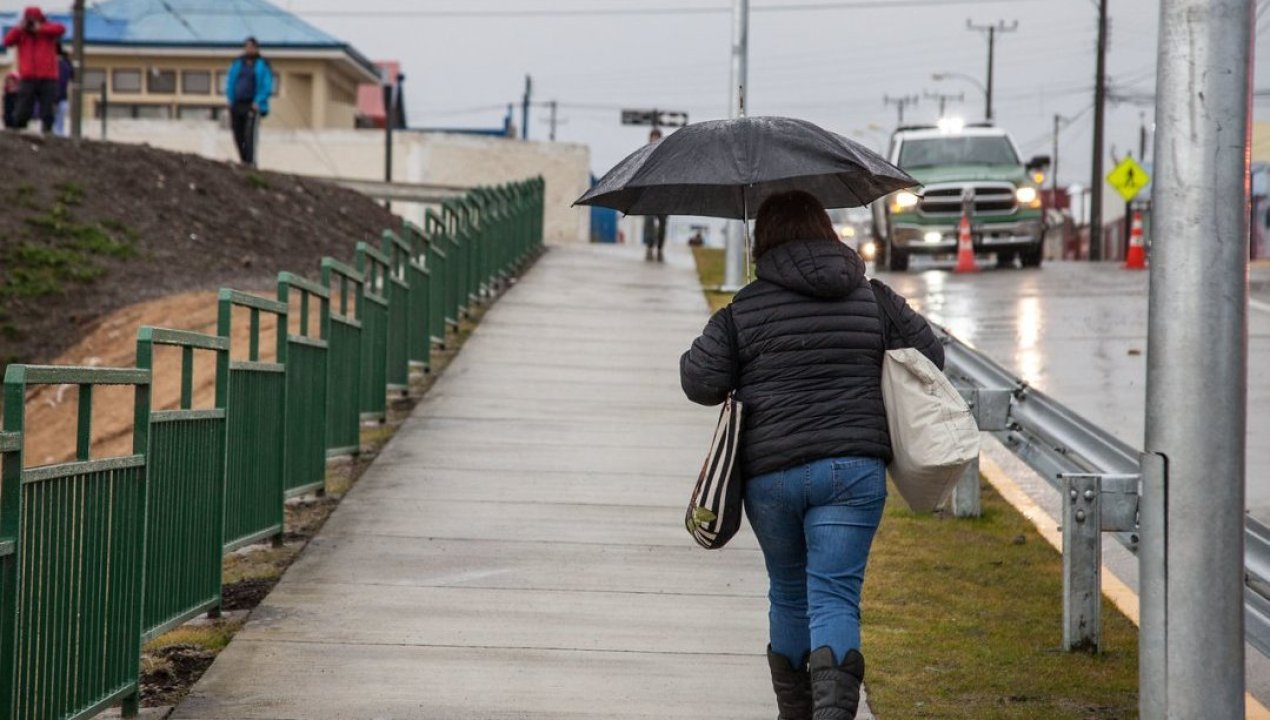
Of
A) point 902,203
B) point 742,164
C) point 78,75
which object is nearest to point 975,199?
point 902,203

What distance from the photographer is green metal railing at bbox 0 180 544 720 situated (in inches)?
213

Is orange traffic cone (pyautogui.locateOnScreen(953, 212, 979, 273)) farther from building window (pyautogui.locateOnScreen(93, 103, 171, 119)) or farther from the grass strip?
building window (pyautogui.locateOnScreen(93, 103, 171, 119))

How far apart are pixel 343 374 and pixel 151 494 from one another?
469 centimetres

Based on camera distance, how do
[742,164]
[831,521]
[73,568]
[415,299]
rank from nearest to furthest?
[831,521] → [73,568] → [742,164] → [415,299]

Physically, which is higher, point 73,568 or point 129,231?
point 129,231

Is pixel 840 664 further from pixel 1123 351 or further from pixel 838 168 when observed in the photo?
pixel 1123 351

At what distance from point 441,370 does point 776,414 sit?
1071 cm

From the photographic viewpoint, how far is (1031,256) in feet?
97.1

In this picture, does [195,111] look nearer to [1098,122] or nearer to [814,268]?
[1098,122]

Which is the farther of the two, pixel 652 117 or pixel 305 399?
pixel 652 117

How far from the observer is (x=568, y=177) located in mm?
54031

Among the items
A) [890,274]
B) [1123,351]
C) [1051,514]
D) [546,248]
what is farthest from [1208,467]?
[546,248]

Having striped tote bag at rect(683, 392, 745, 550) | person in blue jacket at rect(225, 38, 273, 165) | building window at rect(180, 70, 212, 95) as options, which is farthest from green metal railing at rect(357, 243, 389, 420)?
building window at rect(180, 70, 212, 95)

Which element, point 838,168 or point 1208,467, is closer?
point 1208,467
